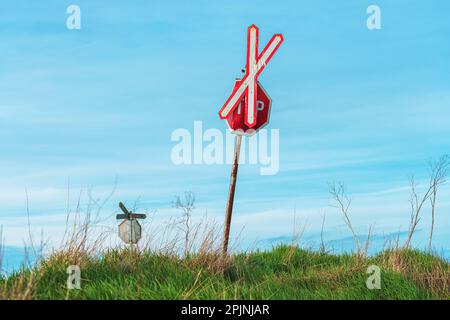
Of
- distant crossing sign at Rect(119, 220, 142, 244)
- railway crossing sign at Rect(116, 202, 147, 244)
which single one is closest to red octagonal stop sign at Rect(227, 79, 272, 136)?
railway crossing sign at Rect(116, 202, 147, 244)

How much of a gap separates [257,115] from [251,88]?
50 cm

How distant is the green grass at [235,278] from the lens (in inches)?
280

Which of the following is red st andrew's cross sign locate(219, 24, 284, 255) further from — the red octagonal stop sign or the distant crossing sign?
the distant crossing sign

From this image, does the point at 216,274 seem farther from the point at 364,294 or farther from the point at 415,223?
the point at 415,223

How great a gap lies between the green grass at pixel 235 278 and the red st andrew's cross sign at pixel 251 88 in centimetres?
254

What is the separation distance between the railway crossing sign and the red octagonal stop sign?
2313 mm

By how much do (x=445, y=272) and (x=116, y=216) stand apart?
6.08 metres

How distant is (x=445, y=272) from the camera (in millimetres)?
10430

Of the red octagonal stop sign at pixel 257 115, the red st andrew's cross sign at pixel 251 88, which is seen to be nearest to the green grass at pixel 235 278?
the red octagonal stop sign at pixel 257 115

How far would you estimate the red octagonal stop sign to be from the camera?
1019cm

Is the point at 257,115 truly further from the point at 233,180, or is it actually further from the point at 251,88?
the point at 233,180
